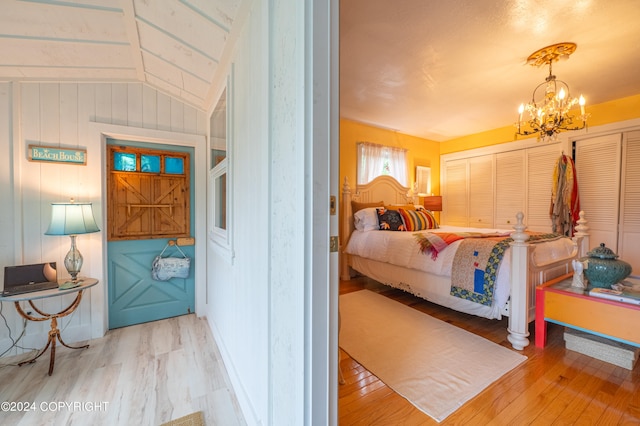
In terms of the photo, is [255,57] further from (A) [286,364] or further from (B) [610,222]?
(B) [610,222]

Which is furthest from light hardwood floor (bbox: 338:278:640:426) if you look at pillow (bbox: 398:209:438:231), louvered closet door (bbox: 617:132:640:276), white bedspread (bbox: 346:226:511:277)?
louvered closet door (bbox: 617:132:640:276)

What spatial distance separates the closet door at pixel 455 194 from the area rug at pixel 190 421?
5.12 metres

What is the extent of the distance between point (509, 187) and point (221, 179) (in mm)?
4695

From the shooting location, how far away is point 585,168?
3.61 metres

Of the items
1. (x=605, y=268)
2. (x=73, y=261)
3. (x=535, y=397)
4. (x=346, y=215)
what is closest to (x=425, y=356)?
(x=535, y=397)

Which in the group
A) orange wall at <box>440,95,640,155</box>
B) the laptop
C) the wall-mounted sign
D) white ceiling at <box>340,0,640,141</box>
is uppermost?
white ceiling at <box>340,0,640,141</box>

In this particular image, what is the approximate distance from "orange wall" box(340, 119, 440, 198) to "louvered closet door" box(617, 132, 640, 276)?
257cm

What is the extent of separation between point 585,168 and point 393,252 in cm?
317

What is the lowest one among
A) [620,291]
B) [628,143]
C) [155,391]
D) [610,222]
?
[155,391]

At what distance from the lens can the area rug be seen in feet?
4.50

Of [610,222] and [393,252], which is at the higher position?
[610,222]

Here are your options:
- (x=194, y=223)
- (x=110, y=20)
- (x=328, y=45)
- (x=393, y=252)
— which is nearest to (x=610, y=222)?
(x=393, y=252)

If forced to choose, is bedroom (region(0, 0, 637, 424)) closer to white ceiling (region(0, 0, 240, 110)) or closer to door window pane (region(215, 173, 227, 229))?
white ceiling (region(0, 0, 240, 110))

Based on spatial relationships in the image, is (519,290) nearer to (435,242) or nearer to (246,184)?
(435,242)
